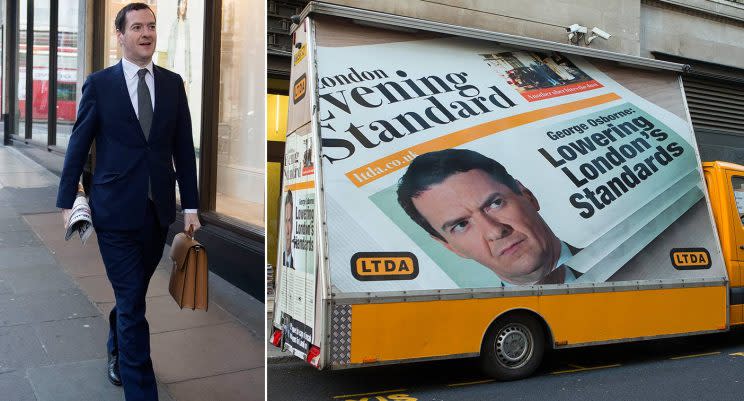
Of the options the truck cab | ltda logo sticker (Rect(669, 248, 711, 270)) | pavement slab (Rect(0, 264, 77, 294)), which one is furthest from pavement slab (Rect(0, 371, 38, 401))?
the truck cab

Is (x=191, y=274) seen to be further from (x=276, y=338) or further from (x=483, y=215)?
(x=483, y=215)

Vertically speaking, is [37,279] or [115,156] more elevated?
[115,156]

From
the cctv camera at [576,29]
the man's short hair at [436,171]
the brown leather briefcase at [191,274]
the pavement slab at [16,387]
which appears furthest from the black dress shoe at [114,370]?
the cctv camera at [576,29]

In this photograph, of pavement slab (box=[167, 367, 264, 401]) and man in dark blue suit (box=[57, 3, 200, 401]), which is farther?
pavement slab (box=[167, 367, 264, 401])

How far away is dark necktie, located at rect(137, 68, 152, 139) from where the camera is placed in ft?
14.3

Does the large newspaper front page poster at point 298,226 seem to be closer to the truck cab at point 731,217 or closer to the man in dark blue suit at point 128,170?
the man in dark blue suit at point 128,170

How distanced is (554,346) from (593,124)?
2.32 meters

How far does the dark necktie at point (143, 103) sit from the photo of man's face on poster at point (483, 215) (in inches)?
102

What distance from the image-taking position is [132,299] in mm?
4273

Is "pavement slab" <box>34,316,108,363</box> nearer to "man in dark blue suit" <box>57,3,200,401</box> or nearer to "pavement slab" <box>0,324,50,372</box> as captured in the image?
"pavement slab" <box>0,324,50,372</box>

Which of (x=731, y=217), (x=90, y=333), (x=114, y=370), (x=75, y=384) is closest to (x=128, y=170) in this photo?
(x=114, y=370)

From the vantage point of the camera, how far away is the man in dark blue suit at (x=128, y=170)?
14.0 ft

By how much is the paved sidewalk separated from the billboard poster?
11.7 inches

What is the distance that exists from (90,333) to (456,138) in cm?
346
